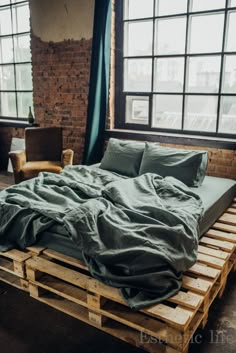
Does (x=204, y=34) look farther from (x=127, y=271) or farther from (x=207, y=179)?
(x=127, y=271)

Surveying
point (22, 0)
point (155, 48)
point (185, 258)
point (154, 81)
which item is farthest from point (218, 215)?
point (22, 0)

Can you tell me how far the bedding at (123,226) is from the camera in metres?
1.70

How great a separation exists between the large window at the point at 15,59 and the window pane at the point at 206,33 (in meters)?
2.56

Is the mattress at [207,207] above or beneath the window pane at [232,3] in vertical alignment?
beneath

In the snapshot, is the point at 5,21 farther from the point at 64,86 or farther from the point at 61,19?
the point at 64,86

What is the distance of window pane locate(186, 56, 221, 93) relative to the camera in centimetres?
340

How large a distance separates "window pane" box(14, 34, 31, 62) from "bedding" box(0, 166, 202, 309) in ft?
10.0

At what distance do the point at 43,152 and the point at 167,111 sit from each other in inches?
64.5

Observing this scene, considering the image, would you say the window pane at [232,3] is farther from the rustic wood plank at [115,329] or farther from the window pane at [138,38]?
the rustic wood plank at [115,329]

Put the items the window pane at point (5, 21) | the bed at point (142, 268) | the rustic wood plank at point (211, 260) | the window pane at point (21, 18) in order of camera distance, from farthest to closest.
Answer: the window pane at point (5, 21) → the window pane at point (21, 18) → the rustic wood plank at point (211, 260) → the bed at point (142, 268)

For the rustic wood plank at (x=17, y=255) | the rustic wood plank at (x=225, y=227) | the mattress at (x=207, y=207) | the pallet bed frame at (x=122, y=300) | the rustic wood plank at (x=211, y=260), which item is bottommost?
the pallet bed frame at (x=122, y=300)

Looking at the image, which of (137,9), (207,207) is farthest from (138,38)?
(207,207)

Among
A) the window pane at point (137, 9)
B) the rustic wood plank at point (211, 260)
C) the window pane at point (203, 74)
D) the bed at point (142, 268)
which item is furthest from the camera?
the window pane at point (137, 9)

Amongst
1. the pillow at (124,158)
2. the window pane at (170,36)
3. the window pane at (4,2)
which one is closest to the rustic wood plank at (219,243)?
the pillow at (124,158)
